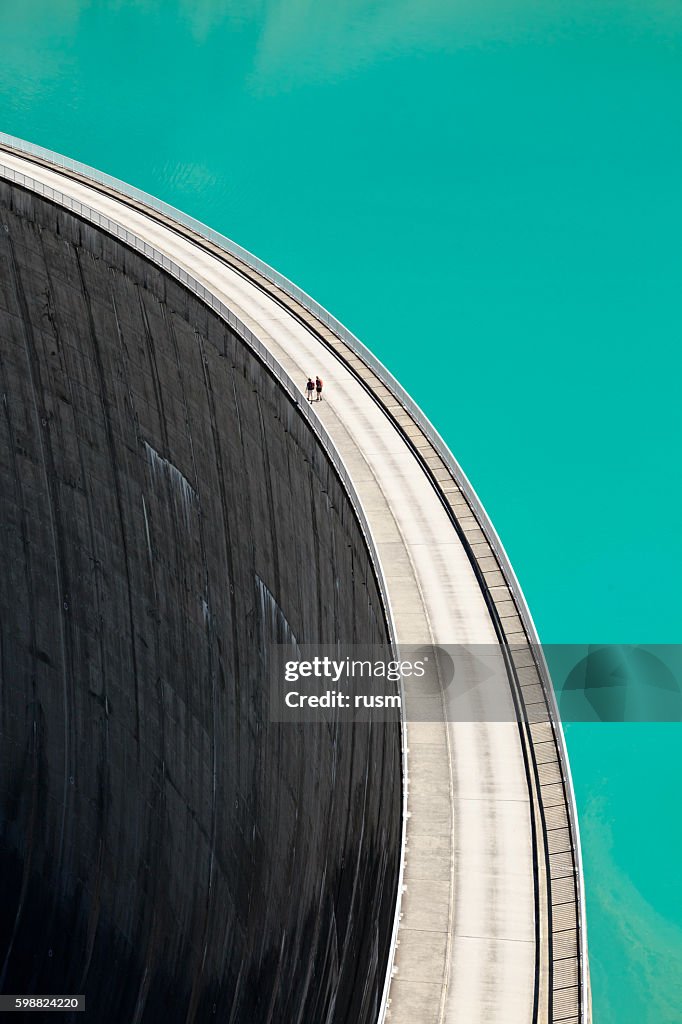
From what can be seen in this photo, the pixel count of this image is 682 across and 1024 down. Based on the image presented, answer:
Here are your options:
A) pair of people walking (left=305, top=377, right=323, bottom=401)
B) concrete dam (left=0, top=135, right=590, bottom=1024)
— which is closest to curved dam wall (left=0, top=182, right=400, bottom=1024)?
concrete dam (left=0, top=135, right=590, bottom=1024)

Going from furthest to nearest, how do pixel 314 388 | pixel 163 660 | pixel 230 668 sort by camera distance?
pixel 163 660 → pixel 314 388 → pixel 230 668

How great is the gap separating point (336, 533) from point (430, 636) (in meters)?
3.71

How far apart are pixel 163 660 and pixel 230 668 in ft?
13.4

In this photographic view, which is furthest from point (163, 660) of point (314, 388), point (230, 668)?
point (314, 388)

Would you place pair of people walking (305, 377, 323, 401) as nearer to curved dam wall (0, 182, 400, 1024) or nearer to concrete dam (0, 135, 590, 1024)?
concrete dam (0, 135, 590, 1024)

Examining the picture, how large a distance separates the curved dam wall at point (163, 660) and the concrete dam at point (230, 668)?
102 mm

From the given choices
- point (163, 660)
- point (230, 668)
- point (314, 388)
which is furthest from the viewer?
point (163, 660)

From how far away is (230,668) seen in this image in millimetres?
34062

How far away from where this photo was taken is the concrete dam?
22953 mm

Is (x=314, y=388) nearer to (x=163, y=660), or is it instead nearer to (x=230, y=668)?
(x=230, y=668)

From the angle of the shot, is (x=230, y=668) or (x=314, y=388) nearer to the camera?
(x=230, y=668)

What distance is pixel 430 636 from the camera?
27391 mm

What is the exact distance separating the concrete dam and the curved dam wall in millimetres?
102

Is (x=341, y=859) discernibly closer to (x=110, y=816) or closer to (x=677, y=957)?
(x=110, y=816)
